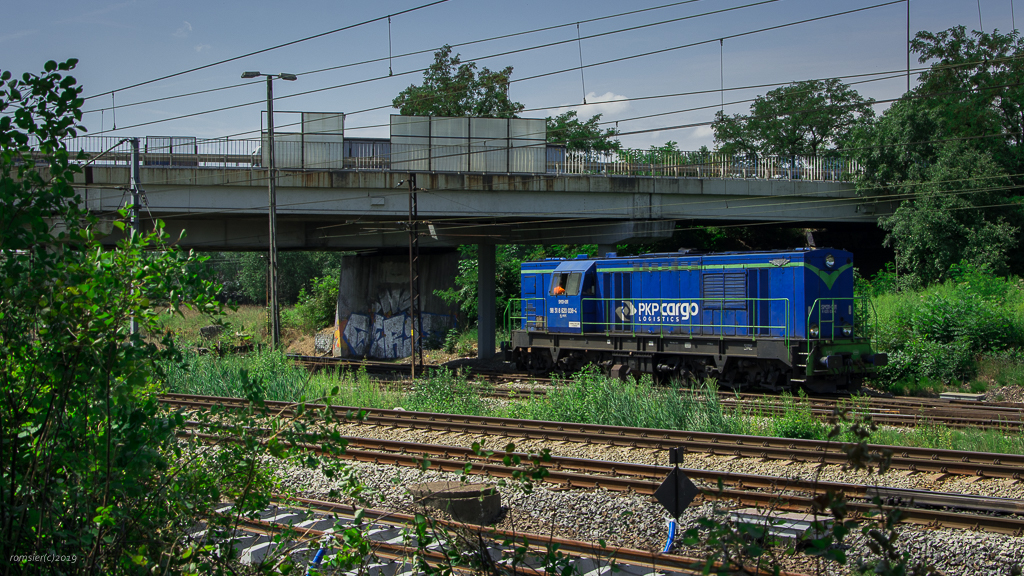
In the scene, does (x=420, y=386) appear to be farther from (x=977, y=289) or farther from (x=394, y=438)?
(x=977, y=289)

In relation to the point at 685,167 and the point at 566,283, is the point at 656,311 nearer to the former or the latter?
the point at 566,283

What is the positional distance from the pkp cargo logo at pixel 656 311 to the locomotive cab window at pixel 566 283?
1.27 m

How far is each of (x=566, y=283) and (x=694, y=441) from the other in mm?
8970

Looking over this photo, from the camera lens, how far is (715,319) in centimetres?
1688

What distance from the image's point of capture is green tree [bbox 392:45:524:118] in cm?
4500

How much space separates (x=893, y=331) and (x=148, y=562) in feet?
69.6

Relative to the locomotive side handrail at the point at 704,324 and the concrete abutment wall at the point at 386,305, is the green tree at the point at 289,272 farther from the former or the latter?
the locomotive side handrail at the point at 704,324

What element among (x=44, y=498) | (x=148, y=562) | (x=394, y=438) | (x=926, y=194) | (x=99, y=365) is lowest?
(x=394, y=438)

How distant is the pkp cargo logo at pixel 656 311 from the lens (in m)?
17.3

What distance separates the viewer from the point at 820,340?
49.5ft

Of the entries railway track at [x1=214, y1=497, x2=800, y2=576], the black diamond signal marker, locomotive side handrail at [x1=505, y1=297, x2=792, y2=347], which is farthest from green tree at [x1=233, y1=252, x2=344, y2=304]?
the black diamond signal marker

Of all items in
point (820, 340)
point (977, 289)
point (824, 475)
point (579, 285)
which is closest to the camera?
point (824, 475)

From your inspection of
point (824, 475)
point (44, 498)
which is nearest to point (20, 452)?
point (44, 498)

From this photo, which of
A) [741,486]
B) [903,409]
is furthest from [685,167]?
[741,486]
